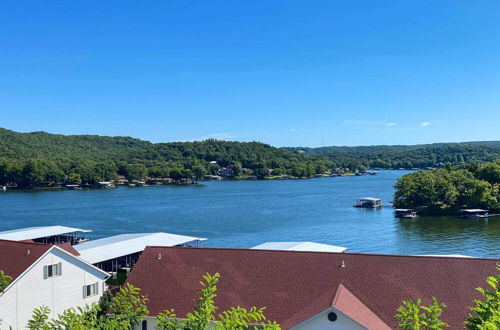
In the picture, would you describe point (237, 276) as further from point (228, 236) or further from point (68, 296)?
point (228, 236)

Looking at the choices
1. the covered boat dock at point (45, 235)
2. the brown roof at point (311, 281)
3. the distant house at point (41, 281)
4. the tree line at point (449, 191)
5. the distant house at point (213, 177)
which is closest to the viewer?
the brown roof at point (311, 281)

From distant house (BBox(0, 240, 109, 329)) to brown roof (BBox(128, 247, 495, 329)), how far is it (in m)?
3.93

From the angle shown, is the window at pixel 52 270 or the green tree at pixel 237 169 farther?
the green tree at pixel 237 169

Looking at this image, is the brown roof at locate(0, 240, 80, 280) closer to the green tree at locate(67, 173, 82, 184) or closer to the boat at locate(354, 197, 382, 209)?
the boat at locate(354, 197, 382, 209)

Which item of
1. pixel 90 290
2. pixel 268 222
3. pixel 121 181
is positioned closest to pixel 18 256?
pixel 90 290

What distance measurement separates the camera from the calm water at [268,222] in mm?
38344

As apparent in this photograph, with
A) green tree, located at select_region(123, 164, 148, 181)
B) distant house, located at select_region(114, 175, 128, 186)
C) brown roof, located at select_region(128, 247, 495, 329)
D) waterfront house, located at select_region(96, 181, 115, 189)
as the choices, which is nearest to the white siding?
brown roof, located at select_region(128, 247, 495, 329)

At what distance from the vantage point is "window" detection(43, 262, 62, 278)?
16.6 meters

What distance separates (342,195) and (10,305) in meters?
71.6

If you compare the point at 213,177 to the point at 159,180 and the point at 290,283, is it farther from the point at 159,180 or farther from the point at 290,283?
the point at 290,283

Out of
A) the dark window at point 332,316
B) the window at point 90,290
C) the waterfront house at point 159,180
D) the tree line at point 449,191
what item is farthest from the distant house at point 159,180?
the dark window at point 332,316

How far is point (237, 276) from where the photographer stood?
13711 millimetres

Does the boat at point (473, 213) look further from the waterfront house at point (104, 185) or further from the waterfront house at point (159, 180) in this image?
the waterfront house at point (159, 180)

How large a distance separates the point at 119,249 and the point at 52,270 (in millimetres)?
12156
